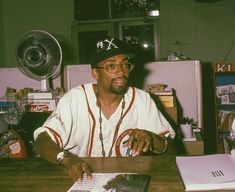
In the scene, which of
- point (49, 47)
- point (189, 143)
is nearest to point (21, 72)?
point (49, 47)

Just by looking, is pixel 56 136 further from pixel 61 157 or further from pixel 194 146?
pixel 194 146

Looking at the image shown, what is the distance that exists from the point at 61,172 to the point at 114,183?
308mm

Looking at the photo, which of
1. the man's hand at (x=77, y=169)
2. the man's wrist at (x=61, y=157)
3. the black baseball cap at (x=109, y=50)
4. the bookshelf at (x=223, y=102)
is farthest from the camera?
the bookshelf at (x=223, y=102)

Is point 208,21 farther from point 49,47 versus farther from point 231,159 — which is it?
point 231,159

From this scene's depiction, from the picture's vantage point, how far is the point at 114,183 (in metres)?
1.23

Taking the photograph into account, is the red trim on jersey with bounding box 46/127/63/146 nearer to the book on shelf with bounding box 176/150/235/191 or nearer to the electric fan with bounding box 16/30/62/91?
the book on shelf with bounding box 176/150/235/191

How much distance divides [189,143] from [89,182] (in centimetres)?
164

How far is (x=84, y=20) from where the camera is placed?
22.5ft

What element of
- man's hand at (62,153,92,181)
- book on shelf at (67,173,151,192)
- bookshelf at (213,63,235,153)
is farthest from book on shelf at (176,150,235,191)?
bookshelf at (213,63,235,153)

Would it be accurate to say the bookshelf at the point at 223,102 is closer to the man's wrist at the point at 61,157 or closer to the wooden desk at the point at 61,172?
the wooden desk at the point at 61,172

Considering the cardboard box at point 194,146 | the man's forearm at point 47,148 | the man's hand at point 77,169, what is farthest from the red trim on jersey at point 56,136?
the cardboard box at point 194,146

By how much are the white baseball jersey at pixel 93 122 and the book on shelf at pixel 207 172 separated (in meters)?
0.57

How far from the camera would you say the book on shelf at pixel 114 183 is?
118 cm

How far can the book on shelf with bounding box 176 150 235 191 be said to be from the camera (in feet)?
3.85
